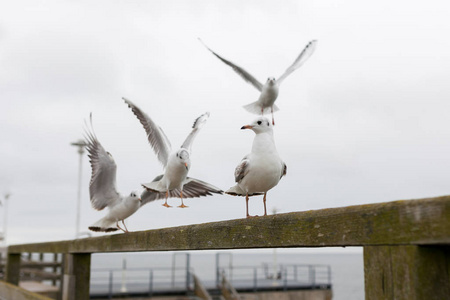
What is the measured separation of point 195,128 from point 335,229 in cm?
343

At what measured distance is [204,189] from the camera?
16.1ft

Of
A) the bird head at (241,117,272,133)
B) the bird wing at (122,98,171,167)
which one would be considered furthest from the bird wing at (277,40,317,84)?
the bird head at (241,117,272,133)

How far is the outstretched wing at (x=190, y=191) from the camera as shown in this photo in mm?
4781

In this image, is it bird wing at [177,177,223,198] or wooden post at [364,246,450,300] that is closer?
wooden post at [364,246,450,300]

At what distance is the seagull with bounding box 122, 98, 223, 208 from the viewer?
458 cm

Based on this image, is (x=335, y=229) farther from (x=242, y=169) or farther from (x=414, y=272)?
(x=242, y=169)

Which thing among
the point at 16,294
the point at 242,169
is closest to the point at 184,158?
the point at 242,169

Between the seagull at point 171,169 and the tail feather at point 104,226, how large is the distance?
43 centimetres

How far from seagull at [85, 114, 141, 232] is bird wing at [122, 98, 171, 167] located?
1.60 feet

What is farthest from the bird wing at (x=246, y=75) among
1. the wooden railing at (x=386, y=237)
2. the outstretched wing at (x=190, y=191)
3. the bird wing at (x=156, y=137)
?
the wooden railing at (x=386, y=237)

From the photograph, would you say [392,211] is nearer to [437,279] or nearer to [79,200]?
[437,279]

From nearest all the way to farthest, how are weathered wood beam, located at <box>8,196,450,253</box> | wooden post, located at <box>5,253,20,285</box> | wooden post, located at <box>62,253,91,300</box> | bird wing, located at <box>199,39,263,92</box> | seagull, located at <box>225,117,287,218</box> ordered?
1. weathered wood beam, located at <box>8,196,450,253</box>
2. seagull, located at <box>225,117,287,218</box>
3. wooden post, located at <box>62,253,91,300</box>
4. wooden post, located at <box>5,253,20,285</box>
5. bird wing, located at <box>199,39,263,92</box>

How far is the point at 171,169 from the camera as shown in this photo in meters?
4.58

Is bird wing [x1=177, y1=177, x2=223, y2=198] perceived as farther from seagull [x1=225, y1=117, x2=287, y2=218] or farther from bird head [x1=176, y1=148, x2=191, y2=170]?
seagull [x1=225, y1=117, x2=287, y2=218]
